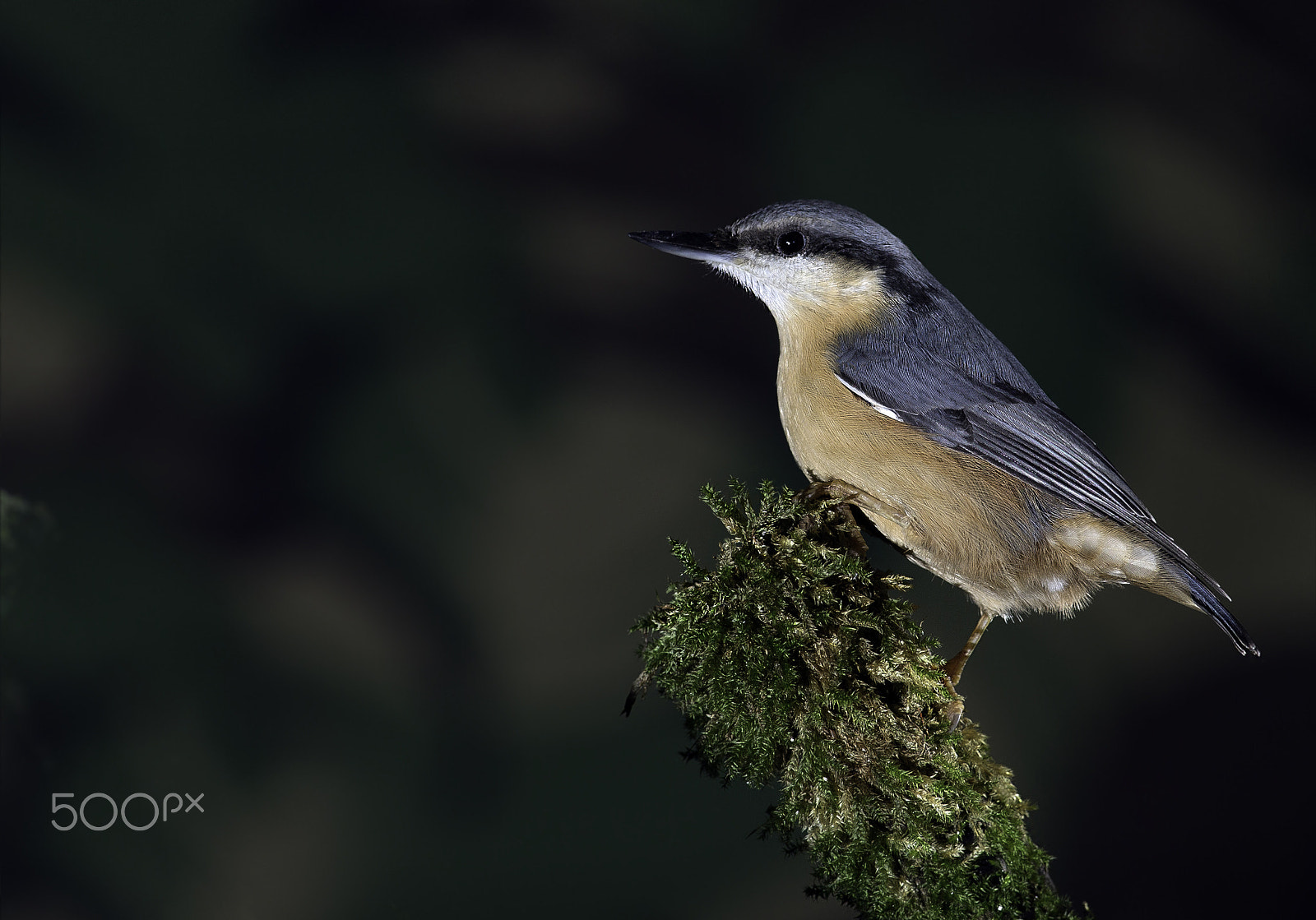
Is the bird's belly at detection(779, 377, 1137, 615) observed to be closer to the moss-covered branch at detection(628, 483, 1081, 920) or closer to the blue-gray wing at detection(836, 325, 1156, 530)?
the blue-gray wing at detection(836, 325, 1156, 530)

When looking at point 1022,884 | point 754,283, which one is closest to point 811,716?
point 1022,884

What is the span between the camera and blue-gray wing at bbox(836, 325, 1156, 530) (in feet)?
5.54

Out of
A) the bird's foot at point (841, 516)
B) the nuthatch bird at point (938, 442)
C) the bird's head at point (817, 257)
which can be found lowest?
the bird's foot at point (841, 516)

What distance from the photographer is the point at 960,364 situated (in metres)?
1.77

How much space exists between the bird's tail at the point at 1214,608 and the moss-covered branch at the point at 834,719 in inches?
22.5

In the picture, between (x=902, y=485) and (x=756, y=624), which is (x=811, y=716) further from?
(x=902, y=485)

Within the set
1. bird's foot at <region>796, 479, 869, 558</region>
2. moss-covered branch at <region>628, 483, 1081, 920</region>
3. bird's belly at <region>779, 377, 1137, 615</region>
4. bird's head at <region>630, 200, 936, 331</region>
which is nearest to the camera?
moss-covered branch at <region>628, 483, 1081, 920</region>

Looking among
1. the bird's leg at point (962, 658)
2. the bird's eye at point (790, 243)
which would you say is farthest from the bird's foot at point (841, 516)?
the bird's eye at point (790, 243)

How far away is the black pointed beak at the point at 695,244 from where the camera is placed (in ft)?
6.05

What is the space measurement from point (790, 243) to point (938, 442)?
0.48m

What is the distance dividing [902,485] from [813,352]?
0.32 meters

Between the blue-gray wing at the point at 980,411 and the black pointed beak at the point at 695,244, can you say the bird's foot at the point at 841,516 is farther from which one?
the black pointed beak at the point at 695,244

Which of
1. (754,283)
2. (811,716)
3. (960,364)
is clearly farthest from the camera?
(754,283)

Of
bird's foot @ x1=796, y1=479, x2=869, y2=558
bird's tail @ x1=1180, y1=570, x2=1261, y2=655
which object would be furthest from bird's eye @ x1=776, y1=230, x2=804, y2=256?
bird's tail @ x1=1180, y1=570, x2=1261, y2=655
